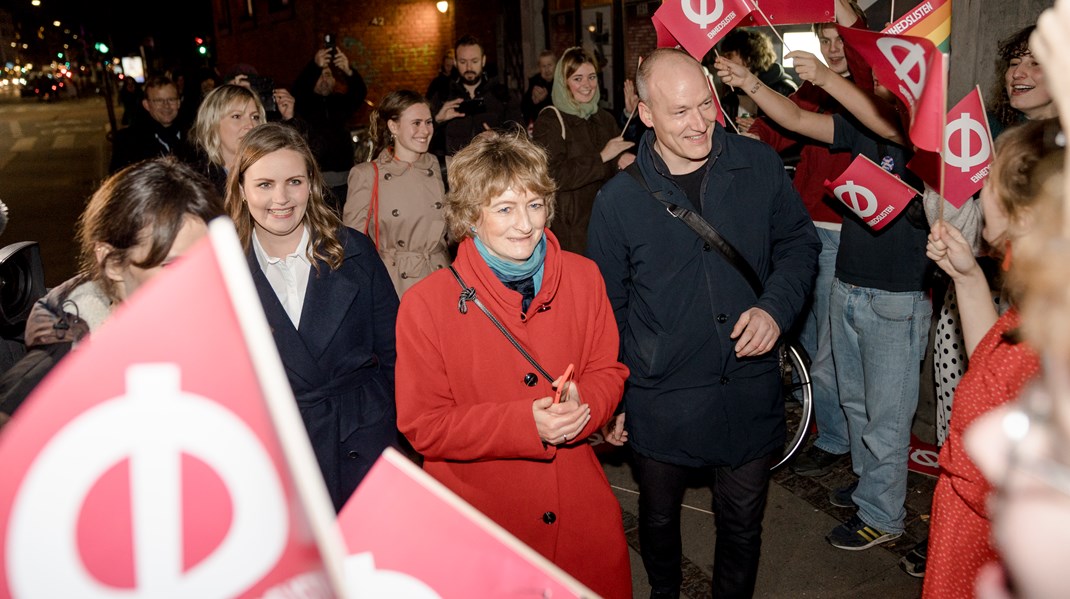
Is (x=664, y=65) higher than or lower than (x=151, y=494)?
higher

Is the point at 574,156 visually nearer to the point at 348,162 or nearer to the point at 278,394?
the point at 348,162

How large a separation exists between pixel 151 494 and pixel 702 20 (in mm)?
3662

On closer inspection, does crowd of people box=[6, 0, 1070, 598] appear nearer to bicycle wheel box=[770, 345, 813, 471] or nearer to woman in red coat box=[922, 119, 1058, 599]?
woman in red coat box=[922, 119, 1058, 599]

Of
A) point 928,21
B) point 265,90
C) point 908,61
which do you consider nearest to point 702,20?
point 928,21

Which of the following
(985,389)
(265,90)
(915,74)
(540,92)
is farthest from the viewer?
(540,92)

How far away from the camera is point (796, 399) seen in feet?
18.0

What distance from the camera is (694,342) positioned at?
308 centimetres

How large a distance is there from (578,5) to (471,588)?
13156mm

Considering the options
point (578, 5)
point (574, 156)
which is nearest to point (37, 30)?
point (578, 5)

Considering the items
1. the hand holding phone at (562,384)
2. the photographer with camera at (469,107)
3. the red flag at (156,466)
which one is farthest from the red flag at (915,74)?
the photographer with camera at (469,107)

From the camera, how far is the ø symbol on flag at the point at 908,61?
2787mm

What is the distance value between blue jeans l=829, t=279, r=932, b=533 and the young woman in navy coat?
7.17ft

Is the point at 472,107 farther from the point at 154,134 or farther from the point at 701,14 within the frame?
the point at 701,14

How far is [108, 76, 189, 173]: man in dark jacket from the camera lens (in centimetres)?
593
